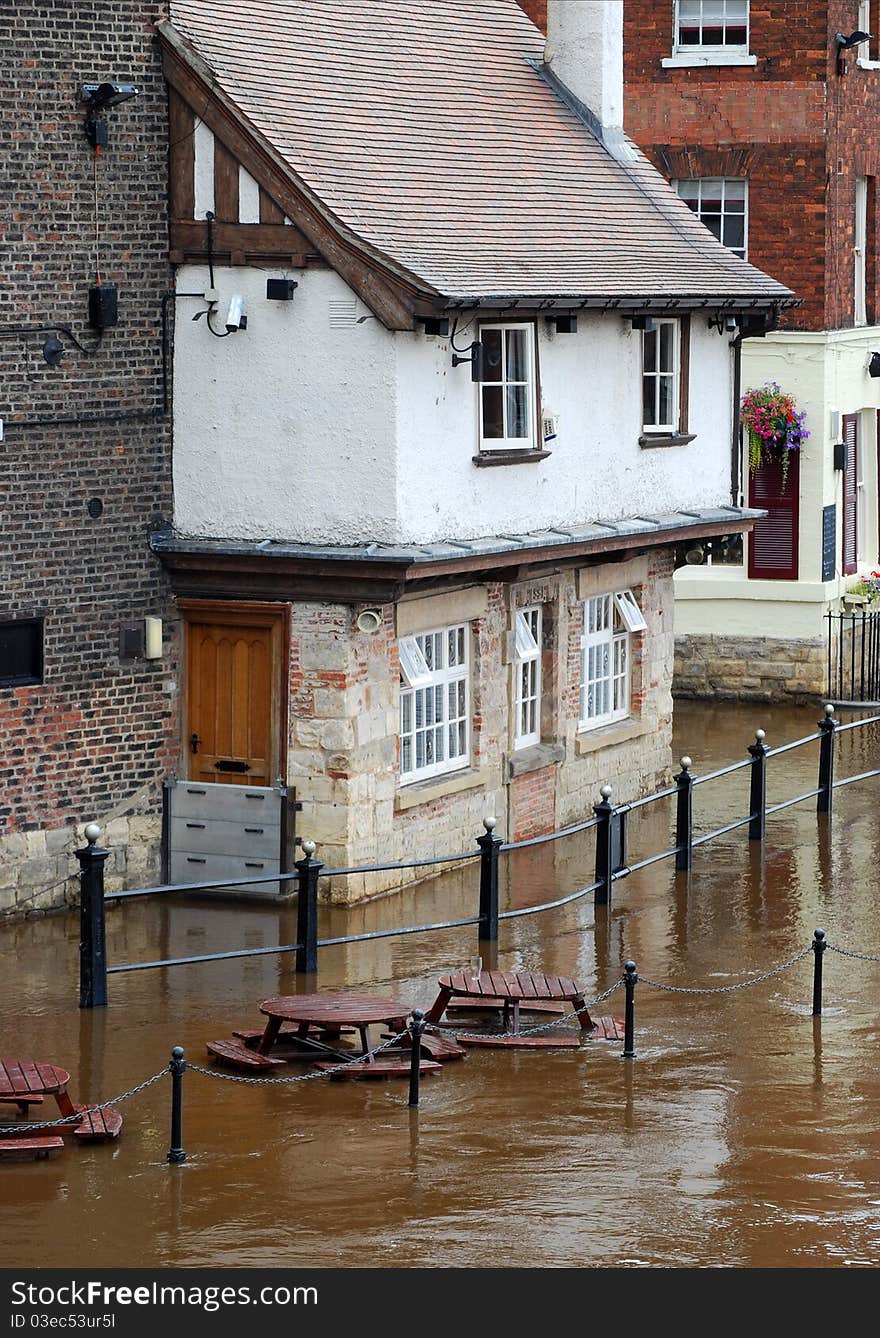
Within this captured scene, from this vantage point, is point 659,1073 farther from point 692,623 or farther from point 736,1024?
point 692,623

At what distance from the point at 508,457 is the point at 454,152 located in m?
3.28

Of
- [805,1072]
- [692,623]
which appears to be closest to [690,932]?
[805,1072]

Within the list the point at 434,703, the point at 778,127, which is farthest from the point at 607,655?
the point at 778,127

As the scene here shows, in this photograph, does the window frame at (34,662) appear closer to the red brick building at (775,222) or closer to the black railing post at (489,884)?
the black railing post at (489,884)

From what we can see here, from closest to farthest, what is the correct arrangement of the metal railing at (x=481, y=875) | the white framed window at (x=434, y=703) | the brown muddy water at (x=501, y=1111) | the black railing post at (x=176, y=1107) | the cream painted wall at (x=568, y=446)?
1. the brown muddy water at (x=501, y=1111)
2. the black railing post at (x=176, y=1107)
3. the metal railing at (x=481, y=875)
4. the cream painted wall at (x=568, y=446)
5. the white framed window at (x=434, y=703)

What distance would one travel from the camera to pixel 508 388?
20.8 m

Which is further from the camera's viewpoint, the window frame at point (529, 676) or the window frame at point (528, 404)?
the window frame at point (529, 676)

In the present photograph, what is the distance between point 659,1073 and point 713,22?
64.2 ft

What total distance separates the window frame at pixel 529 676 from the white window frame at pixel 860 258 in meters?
11.2

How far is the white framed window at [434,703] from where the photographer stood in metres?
20.5

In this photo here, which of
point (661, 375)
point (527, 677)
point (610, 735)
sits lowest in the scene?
point (610, 735)

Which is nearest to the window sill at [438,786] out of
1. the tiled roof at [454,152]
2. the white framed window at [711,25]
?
the tiled roof at [454,152]

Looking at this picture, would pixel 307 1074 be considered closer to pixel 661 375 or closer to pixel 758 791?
pixel 758 791

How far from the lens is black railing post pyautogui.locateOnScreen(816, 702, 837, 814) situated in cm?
2344
